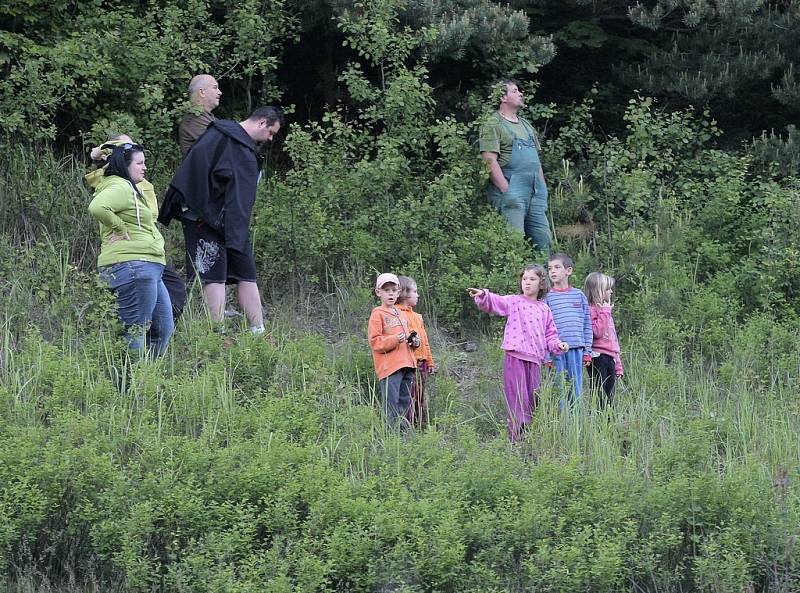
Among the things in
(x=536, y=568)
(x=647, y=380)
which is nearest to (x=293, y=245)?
(x=647, y=380)

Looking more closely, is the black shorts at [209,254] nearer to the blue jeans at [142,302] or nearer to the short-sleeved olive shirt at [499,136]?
the blue jeans at [142,302]

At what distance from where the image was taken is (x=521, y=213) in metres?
10.9

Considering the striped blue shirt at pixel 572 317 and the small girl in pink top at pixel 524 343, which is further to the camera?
the striped blue shirt at pixel 572 317

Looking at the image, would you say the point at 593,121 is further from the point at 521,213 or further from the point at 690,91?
the point at 521,213

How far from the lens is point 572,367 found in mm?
8688

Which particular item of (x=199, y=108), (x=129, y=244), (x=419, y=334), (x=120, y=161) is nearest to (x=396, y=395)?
(x=419, y=334)

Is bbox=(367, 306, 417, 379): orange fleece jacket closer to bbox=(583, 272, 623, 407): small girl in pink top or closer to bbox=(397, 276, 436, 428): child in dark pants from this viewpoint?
bbox=(397, 276, 436, 428): child in dark pants

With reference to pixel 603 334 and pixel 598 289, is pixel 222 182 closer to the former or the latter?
pixel 598 289

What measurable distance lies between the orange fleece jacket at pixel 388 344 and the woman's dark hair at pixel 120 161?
1.82 m

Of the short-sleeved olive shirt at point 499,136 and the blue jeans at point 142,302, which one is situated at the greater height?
the short-sleeved olive shirt at point 499,136

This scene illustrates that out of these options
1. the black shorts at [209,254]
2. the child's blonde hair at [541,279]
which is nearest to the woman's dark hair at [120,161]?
the black shorts at [209,254]

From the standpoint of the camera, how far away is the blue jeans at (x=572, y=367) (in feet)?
28.3

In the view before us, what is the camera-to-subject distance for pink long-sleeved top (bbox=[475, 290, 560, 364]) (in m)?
8.47

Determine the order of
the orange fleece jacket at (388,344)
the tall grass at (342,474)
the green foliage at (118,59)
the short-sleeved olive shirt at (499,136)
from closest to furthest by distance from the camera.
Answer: the tall grass at (342,474), the orange fleece jacket at (388,344), the green foliage at (118,59), the short-sleeved olive shirt at (499,136)
